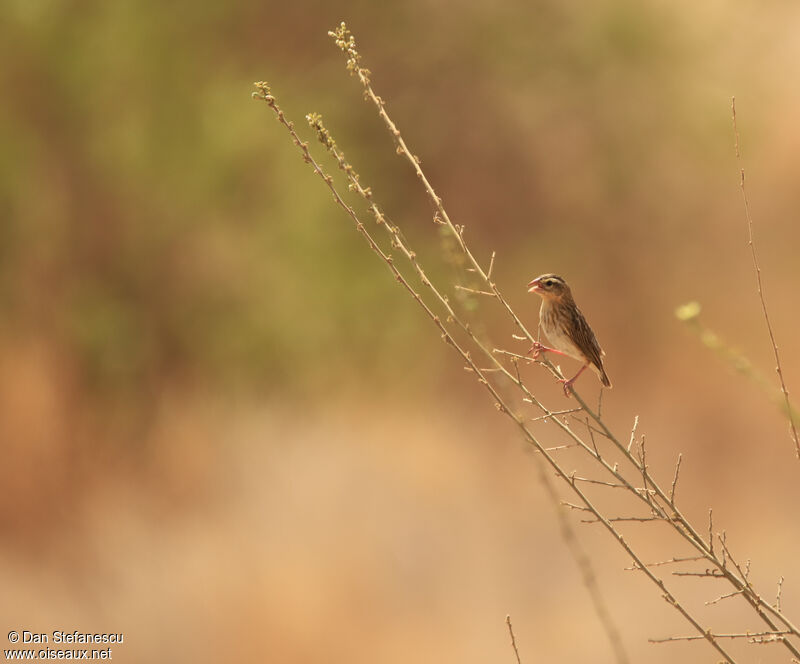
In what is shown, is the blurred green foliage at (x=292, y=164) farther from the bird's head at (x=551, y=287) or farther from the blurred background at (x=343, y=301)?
the bird's head at (x=551, y=287)

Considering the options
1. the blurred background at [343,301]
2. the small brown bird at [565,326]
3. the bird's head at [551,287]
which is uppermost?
the blurred background at [343,301]

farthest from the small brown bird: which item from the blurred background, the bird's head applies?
the blurred background

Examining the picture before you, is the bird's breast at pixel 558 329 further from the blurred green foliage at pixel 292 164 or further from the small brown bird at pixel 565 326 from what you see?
the blurred green foliage at pixel 292 164

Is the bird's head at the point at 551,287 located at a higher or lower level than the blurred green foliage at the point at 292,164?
lower

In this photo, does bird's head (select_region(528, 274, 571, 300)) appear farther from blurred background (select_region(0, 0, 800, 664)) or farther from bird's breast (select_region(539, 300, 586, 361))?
blurred background (select_region(0, 0, 800, 664))

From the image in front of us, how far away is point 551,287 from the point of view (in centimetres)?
330

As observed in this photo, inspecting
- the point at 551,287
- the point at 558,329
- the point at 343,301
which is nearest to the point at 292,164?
the point at 343,301

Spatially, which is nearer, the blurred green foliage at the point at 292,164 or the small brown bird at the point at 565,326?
the small brown bird at the point at 565,326

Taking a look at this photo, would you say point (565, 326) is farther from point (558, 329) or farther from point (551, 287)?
point (551, 287)

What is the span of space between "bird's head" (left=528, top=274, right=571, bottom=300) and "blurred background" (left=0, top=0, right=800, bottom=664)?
4.18 meters

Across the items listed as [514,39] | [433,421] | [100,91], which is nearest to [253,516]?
[433,421]

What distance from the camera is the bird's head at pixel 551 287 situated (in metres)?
3.29

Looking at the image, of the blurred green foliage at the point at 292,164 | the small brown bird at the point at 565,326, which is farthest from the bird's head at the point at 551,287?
the blurred green foliage at the point at 292,164

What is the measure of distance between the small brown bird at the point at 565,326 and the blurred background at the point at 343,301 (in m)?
4.13
